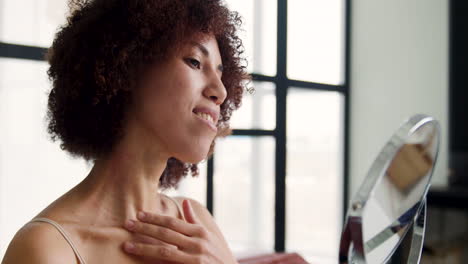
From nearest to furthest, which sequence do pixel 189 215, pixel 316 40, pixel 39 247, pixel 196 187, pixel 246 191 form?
1. pixel 39 247
2. pixel 189 215
3. pixel 196 187
4. pixel 246 191
5. pixel 316 40

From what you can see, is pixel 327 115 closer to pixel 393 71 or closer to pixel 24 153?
pixel 393 71

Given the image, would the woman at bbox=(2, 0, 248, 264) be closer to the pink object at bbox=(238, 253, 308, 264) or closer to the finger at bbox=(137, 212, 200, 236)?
the finger at bbox=(137, 212, 200, 236)

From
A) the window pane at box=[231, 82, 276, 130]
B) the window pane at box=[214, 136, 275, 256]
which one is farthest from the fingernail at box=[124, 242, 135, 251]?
the window pane at box=[231, 82, 276, 130]

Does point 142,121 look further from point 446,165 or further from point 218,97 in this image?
point 446,165

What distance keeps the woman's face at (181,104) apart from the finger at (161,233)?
0.15 metres

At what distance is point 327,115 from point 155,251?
2.82 meters

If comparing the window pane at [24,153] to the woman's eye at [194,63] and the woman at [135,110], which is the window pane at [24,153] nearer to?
the woman at [135,110]

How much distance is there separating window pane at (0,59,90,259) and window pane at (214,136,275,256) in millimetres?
1093

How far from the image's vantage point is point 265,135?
2736 millimetres

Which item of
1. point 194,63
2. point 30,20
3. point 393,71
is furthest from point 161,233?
point 393,71

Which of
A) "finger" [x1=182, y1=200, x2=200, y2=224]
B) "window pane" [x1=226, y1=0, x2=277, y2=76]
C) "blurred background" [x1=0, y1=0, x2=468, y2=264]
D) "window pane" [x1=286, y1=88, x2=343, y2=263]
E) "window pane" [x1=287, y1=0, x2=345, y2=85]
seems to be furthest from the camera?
"window pane" [x1=286, y1=88, x2=343, y2=263]

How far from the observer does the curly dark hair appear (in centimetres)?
95

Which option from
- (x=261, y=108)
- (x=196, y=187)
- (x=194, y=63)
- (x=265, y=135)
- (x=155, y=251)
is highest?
(x=194, y=63)

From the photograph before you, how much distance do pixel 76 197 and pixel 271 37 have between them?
206 cm
